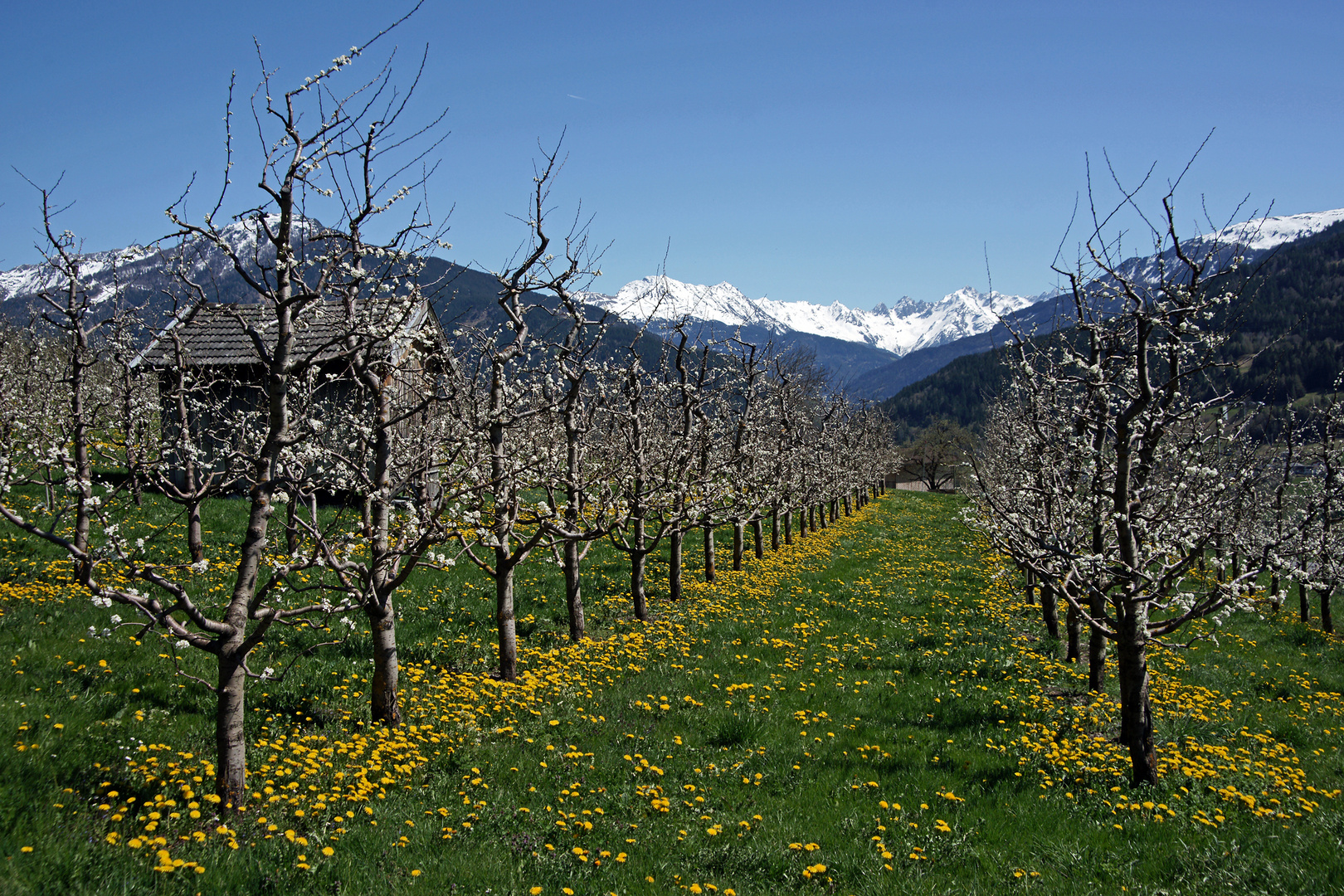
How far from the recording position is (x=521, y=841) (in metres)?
5.96

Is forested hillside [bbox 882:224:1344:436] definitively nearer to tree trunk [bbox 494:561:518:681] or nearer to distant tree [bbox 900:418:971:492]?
distant tree [bbox 900:418:971:492]

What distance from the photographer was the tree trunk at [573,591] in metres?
12.1

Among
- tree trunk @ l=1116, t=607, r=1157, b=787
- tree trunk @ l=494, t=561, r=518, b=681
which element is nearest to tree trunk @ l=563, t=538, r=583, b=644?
tree trunk @ l=494, t=561, r=518, b=681

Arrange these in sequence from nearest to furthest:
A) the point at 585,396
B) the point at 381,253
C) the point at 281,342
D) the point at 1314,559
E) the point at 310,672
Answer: the point at 281,342 → the point at 381,253 → the point at 310,672 → the point at 585,396 → the point at 1314,559

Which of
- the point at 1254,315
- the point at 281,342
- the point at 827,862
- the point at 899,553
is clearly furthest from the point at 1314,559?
the point at 1254,315

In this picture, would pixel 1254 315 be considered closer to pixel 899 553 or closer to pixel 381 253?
pixel 899 553

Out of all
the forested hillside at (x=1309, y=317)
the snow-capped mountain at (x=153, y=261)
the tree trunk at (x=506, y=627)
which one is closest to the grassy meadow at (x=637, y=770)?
the tree trunk at (x=506, y=627)

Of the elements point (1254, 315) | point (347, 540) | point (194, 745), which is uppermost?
point (1254, 315)

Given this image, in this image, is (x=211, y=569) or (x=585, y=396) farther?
(x=585, y=396)

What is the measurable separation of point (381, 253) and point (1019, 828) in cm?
860

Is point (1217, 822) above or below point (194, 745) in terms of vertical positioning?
below

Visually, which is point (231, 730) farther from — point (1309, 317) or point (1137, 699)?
point (1309, 317)

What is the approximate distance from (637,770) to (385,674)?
10.7 ft

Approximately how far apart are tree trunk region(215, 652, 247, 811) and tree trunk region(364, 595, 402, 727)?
2.27 metres
